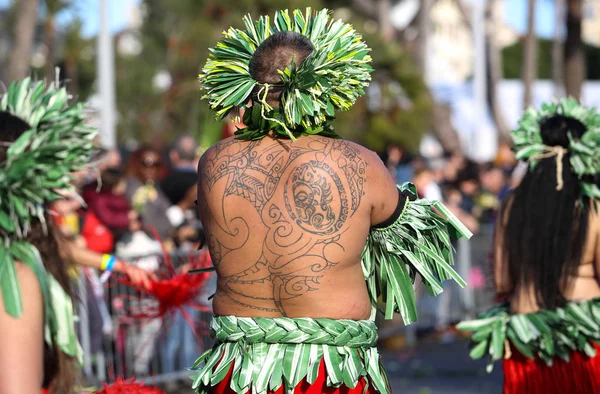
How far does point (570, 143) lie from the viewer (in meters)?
5.43

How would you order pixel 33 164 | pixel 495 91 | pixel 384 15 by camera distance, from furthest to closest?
1. pixel 495 91
2. pixel 384 15
3. pixel 33 164

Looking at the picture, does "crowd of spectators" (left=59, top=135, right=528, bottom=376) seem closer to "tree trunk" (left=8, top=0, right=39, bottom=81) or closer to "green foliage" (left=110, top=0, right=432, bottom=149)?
"tree trunk" (left=8, top=0, right=39, bottom=81)

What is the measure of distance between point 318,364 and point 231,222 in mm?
601

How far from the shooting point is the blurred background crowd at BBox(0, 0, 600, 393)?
324 inches

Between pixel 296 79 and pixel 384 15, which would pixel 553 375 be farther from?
pixel 384 15

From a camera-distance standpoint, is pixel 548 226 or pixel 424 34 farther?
pixel 424 34

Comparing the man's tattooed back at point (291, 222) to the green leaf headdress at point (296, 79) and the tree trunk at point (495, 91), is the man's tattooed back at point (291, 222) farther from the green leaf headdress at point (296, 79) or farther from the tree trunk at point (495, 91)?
the tree trunk at point (495, 91)

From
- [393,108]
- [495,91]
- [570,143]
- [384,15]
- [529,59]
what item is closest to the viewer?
[570,143]

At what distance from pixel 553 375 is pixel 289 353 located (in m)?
2.03

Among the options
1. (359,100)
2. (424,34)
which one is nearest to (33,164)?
(359,100)

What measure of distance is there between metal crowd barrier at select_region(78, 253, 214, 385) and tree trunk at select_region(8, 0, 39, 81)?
1044 centimetres

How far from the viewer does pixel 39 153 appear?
3.16 metres

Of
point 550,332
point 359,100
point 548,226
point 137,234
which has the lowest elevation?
point 550,332

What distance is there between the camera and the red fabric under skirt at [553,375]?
5242mm
